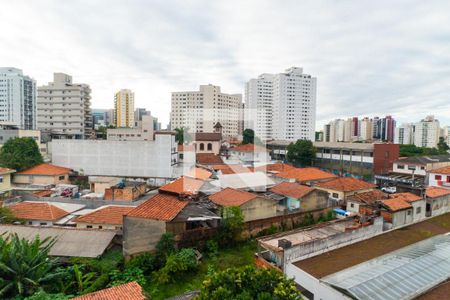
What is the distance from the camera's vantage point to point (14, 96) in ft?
166

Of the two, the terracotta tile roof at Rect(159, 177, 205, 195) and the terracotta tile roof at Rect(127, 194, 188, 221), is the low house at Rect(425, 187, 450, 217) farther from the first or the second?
the terracotta tile roof at Rect(127, 194, 188, 221)

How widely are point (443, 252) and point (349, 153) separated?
2754cm

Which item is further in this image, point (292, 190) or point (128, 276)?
point (292, 190)

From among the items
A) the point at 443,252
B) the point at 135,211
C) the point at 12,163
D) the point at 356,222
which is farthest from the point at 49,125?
the point at 443,252

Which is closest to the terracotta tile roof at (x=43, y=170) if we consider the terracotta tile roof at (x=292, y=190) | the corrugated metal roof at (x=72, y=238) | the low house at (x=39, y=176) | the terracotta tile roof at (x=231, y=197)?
the low house at (x=39, y=176)

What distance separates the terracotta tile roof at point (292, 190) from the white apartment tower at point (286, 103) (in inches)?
1963

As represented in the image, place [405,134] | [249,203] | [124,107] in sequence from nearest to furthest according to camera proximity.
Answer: [249,203] < [405,134] < [124,107]

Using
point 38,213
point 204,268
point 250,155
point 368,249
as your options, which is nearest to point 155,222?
point 204,268

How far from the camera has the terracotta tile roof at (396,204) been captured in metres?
13.2

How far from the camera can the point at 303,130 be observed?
71500mm

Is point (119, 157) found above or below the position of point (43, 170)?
above

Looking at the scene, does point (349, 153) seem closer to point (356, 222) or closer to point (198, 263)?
point (356, 222)

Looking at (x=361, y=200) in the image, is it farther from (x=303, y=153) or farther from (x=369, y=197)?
(x=303, y=153)

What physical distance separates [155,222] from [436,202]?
16.0 m
